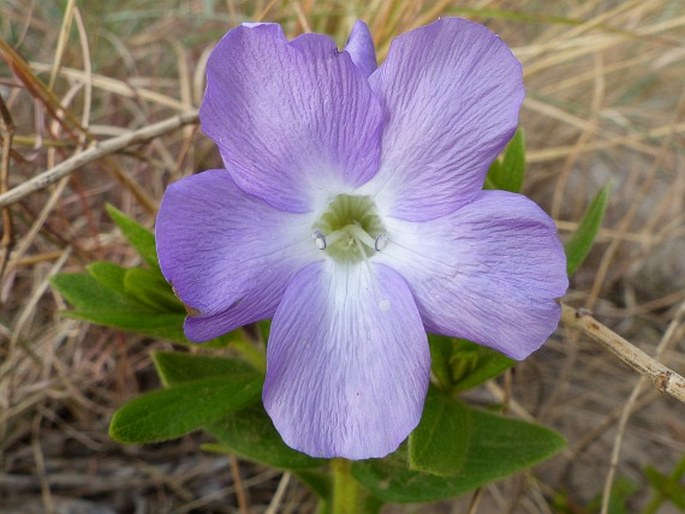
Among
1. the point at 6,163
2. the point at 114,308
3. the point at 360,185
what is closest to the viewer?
the point at 360,185

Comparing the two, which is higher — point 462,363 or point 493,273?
point 493,273

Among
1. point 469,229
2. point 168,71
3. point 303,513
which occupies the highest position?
point 469,229

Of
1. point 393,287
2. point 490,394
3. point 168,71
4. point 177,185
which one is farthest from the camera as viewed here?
point 168,71

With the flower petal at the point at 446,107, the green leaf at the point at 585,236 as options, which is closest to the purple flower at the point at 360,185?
the flower petal at the point at 446,107

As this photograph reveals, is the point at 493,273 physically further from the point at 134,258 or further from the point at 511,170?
the point at 134,258

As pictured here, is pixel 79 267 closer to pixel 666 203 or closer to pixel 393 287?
pixel 393 287

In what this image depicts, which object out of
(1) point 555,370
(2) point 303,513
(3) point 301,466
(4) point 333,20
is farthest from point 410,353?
(4) point 333,20

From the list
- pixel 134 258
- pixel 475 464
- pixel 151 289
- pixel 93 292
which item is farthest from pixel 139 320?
pixel 134 258

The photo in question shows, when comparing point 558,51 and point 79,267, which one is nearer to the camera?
point 79,267
